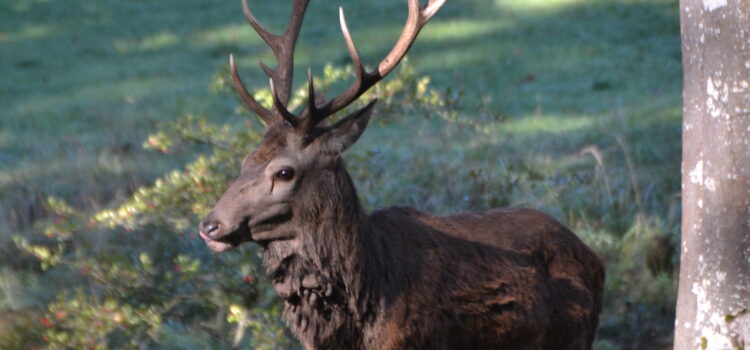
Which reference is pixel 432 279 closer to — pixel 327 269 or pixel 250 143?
pixel 327 269

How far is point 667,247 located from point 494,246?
280 cm

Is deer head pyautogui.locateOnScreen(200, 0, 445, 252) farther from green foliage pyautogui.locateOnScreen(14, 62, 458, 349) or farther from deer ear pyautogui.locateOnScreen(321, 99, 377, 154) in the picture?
green foliage pyautogui.locateOnScreen(14, 62, 458, 349)

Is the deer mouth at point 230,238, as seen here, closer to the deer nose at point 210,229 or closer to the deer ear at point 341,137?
the deer nose at point 210,229

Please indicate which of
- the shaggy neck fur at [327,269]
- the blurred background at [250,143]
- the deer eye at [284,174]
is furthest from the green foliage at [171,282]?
the deer eye at [284,174]

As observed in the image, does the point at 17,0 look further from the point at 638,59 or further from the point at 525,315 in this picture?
the point at 525,315

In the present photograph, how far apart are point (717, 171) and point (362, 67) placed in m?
1.54

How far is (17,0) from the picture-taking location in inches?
526

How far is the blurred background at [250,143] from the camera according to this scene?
6500 millimetres

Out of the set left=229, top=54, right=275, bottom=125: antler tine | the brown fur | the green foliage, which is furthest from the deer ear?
the green foliage

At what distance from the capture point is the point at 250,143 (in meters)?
6.70

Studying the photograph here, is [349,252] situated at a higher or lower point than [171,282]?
higher

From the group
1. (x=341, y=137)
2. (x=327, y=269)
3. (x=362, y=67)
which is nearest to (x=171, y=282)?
(x=327, y=269)

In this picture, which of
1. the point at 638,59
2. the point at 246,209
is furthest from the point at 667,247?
the point at 638,59

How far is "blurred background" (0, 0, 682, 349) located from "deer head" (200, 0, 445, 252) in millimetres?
1238
